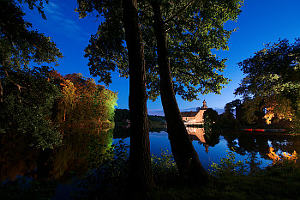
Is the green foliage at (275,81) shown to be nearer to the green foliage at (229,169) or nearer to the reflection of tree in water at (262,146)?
the reflection of tree in water at (262,146)

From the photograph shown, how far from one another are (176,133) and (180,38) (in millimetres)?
5967

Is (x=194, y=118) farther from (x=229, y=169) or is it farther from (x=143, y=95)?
(x=143, y=95)

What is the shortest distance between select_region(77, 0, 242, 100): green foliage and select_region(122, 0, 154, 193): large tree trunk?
9.05 feet

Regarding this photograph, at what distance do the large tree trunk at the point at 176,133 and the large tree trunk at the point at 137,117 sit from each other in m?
1.46

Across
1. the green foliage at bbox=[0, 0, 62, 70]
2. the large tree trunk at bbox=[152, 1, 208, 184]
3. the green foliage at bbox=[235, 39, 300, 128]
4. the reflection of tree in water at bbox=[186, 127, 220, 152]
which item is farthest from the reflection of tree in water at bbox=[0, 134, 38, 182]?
the green foliage at bbox=[235, 39, 300, 128]

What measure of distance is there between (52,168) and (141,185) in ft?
26.4

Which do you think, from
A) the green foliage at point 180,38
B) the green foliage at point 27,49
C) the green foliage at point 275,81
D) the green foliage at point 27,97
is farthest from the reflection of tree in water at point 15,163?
the green foliage at point 275,81

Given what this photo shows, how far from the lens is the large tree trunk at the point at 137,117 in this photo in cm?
342

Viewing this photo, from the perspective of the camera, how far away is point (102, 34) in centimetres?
676

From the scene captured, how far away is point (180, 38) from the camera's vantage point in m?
7.71

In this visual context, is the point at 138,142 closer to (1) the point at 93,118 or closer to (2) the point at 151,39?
(2) the point at 151,39

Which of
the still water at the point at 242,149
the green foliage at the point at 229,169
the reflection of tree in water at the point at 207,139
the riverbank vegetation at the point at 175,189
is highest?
the riverbank vegetation at the point at 175,189

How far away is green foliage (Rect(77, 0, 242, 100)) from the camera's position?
239 inches

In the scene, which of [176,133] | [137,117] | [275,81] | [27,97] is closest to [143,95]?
[137,117]
